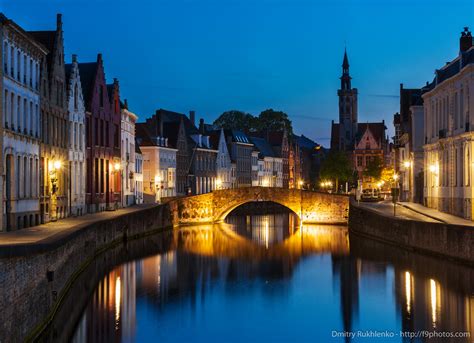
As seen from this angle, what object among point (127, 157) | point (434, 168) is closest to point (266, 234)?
point (127, 157)

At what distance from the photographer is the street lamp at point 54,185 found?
4047cm

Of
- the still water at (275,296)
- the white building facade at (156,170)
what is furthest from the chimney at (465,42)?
the white building facade at (156,170)

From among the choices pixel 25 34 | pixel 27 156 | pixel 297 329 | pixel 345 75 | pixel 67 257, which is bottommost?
pixel 297 329

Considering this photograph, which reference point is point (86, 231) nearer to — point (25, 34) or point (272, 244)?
point (25, 34)

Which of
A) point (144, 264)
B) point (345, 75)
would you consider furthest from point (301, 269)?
point (345, 75)

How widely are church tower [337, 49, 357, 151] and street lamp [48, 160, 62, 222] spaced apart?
100994 mm

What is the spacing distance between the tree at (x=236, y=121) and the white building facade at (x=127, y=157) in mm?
53514

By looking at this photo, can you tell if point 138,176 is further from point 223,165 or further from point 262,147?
point 262,147

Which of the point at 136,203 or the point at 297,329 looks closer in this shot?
the point at 297,329

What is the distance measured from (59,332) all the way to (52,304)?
57.7 inches

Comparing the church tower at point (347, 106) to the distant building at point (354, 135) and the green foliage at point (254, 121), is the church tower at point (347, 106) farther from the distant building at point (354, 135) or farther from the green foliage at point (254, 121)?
the green foliage at point (254, 121)

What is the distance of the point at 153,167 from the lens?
8031 centimetres

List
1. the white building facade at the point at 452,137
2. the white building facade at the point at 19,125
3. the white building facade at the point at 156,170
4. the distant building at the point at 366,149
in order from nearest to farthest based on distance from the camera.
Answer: the white building facade at the point at 19,125
the white building facade at the point at 452,137
the white building facade at the point at 156,170
the distant building at the point at 366,149

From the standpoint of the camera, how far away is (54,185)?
132ft
